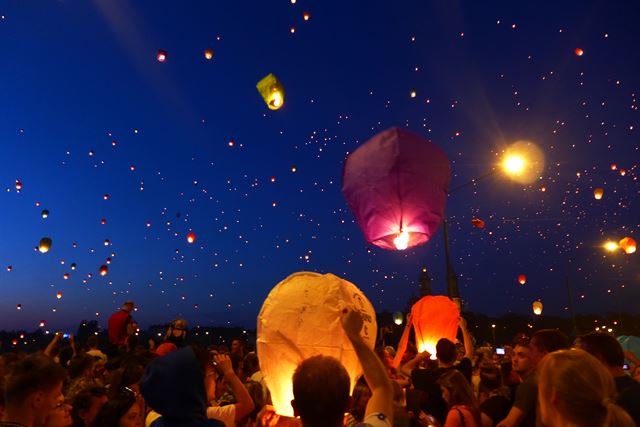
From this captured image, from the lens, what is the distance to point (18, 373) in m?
2.82

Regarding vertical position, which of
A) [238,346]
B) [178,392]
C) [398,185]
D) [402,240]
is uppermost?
[238,346]

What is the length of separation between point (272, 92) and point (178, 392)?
367 cm

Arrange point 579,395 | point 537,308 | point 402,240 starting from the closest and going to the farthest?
point 579,395, point 402,240, point 537,308

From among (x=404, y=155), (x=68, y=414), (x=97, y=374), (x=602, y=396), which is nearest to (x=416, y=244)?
(x=404, y=155)

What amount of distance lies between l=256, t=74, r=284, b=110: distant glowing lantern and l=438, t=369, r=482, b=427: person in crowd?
10.7 feet

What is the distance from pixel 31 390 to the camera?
2.79 metres

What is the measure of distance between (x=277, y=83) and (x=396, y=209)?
2.32 metres

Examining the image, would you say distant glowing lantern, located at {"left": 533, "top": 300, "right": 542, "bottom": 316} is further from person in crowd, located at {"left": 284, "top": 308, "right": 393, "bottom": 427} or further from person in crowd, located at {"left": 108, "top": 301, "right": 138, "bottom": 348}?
person in crowd, located at {"left": 284, "top": 308, "right": 393, "bottom": 427}

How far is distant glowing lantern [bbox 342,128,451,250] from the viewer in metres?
3.94

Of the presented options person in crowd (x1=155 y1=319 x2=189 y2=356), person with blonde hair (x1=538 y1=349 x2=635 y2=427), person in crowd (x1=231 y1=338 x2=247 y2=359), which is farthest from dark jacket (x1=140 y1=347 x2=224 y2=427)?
person in crowd (x1=231 y1=338 x2=247 y2=359)

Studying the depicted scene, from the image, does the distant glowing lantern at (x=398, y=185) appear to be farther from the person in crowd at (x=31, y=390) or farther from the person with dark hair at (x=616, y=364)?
the person in crowd at (x=31, y=390)

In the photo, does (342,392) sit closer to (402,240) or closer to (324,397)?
(324,397)

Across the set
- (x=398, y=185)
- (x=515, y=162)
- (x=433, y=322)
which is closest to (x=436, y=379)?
(x=398, y=185)

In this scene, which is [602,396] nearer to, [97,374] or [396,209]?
[396,209]
